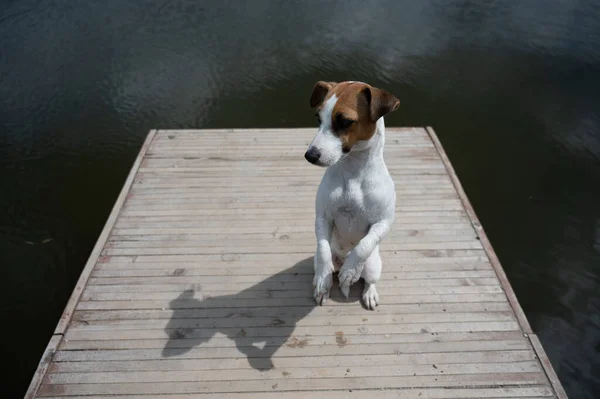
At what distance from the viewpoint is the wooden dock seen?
3412 mm

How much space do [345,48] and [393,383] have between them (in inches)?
363

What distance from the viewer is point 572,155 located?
26.1 feet

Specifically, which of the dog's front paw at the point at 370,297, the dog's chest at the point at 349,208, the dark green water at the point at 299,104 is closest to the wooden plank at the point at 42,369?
the dark green water at the point at 299,104

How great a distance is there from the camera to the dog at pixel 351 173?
8.54 ft

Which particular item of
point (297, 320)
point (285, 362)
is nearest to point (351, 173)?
point (297, 320)

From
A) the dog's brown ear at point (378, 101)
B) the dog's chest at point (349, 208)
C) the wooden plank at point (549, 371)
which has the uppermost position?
the dog's brown ear at point (378, 101)

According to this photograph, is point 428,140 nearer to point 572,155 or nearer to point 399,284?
point 399,284

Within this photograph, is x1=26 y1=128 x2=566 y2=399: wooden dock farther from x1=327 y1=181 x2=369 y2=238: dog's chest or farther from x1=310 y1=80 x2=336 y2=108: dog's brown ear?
x1=310 y1=80 x2=336 y2=108: dog's brown ear

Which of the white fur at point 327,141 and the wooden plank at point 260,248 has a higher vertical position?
the white fur at point 327,141

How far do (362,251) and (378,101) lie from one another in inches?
43.3

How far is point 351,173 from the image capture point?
9.88 feet

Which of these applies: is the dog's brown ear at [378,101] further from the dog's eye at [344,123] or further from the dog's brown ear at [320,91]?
the dog's brown ear at [320,91]

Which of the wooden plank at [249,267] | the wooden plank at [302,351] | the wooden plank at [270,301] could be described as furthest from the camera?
the wooden plank at [249,267]

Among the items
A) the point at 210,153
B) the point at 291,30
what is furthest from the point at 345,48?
the point at 210,153
